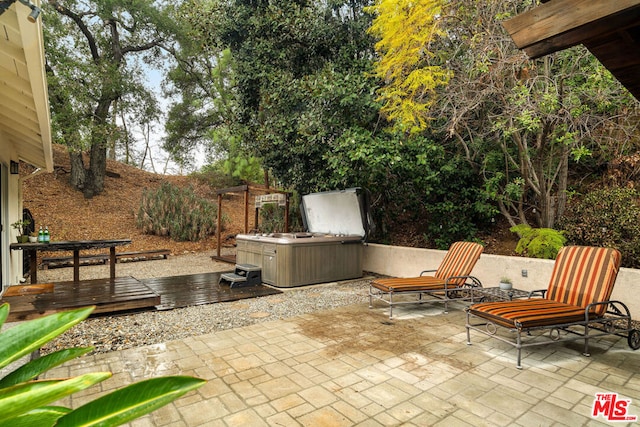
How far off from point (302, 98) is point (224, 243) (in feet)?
21.3

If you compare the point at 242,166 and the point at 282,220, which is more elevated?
the point at 242,166

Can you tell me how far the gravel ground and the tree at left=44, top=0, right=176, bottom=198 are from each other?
19.7 ft

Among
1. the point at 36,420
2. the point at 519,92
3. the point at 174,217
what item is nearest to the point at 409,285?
the point at 519,92

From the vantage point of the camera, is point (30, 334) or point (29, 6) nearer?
point (30, 334)

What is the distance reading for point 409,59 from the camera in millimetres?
5543

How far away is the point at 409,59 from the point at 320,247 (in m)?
3.47

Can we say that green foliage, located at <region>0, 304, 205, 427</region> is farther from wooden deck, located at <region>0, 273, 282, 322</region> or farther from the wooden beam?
wooden deck, located at <region>0, 273, 282, 322</region>

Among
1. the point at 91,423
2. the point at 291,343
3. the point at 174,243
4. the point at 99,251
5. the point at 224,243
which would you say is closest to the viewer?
the point at 91,423

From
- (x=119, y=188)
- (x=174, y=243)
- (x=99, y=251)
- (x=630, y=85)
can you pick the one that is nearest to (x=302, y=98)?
(x=630, y=85)

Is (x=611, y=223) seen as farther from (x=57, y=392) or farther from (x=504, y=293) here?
(x=57, y=392)

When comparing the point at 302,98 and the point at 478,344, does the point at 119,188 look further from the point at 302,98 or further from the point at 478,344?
the point at 478,344

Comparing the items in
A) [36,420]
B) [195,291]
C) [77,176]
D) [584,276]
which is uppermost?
[77,176]

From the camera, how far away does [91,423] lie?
602mm

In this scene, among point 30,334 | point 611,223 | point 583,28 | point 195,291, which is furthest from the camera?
point 195,291
